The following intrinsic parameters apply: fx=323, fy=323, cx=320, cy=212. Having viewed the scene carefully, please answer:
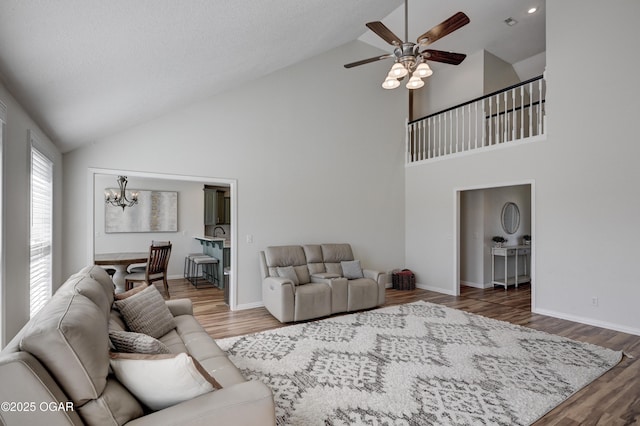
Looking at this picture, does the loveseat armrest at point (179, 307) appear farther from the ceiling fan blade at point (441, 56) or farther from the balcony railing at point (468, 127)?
the balcony railing at point (468, 127)

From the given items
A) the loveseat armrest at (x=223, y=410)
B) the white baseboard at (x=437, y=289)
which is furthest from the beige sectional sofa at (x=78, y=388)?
the white baseboard at (x=437, y=289)

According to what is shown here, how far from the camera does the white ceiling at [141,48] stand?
153 centimetres

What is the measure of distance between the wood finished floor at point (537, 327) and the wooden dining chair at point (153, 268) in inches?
28.2

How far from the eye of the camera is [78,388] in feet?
3.72

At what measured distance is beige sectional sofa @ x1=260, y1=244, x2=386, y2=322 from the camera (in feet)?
14.1

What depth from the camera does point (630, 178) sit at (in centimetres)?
396

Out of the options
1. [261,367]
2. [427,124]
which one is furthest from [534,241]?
[261,367]

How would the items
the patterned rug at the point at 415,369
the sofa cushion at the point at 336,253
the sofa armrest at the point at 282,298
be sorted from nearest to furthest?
the patterned rug at the point at 415,369 → the sofa armrest at the point at 282,298 → the sofa cushion at the point at 336,253

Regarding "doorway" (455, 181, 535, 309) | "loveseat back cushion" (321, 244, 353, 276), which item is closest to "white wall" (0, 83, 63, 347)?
"loveseat back cushion" (321, 244, 353, 276)

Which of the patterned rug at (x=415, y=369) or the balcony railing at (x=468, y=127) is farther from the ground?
the balcony railing at (x=468, y=127)

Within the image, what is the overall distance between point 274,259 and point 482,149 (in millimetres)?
3944

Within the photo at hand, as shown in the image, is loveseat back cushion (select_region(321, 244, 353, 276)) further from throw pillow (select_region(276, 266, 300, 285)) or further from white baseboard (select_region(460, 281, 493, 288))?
white baseboard (select_region(460, 281, 493, 288))

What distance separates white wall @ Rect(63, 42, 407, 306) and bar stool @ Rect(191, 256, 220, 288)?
198cm

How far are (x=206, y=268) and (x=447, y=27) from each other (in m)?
6.52
